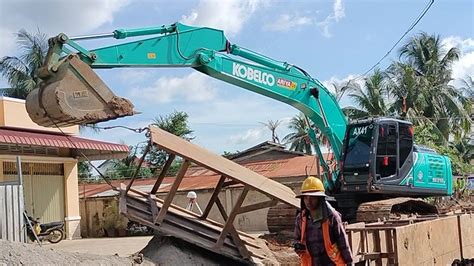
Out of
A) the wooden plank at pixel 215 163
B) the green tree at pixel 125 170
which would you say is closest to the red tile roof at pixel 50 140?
the wooden plank at pixel 215 163

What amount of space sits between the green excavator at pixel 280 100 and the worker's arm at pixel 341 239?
12.0 ft

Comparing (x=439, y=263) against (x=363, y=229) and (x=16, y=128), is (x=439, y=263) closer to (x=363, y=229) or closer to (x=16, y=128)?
(x=363, y=229)

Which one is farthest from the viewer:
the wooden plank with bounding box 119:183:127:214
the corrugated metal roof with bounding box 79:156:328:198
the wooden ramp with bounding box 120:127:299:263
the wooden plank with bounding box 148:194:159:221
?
the corrugated metal roof with bounding box 79:156:328:198

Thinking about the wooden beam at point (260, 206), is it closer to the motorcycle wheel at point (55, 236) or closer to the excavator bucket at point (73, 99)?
the excavator bucket at point (73, 99)

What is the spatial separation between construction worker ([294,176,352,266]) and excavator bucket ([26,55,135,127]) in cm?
336

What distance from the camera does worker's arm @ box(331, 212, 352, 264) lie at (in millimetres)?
5477

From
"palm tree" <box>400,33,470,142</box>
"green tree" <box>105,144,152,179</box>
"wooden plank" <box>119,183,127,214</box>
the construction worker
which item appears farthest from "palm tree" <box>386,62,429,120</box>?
the construction worker

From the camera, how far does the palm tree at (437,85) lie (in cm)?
3462

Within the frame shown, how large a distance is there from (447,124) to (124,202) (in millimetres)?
28057

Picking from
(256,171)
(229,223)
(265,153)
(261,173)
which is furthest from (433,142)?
(229,223)

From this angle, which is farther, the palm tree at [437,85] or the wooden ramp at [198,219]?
the palm tree at [437,85]

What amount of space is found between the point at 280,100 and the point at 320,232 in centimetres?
659

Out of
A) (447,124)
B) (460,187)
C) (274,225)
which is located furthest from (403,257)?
(447,124)

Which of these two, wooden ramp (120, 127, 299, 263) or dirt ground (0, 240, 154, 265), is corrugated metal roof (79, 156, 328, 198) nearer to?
wooden ramp (120, 127, 299, 263)
